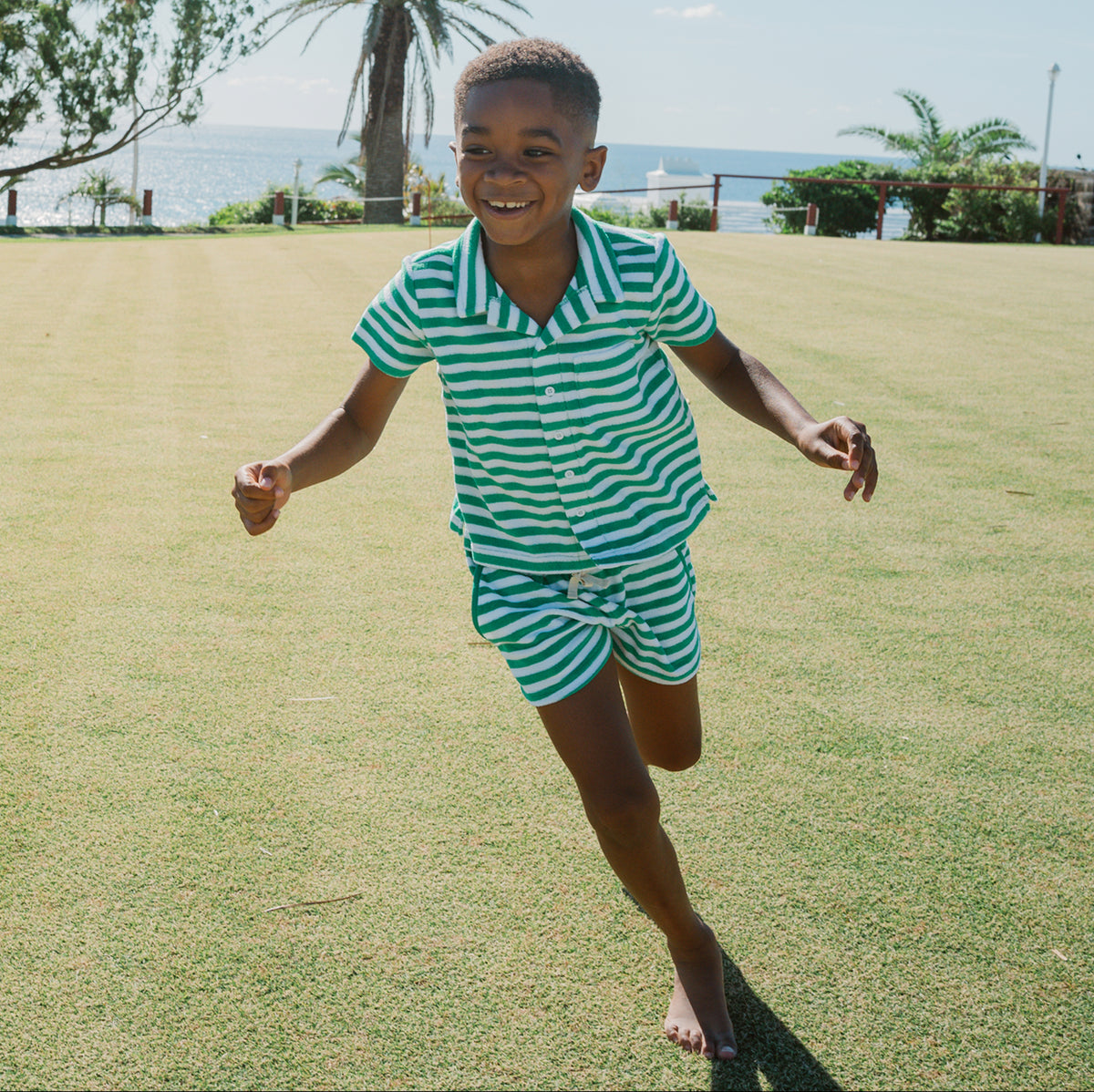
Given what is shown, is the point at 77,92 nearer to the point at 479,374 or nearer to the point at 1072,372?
the point at 1072,372

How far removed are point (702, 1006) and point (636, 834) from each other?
361mm

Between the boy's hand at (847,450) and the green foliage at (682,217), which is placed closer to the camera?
the boy's hand at (847,450)

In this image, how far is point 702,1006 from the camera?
7.75 ft

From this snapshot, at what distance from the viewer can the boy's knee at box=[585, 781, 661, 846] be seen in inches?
90.7

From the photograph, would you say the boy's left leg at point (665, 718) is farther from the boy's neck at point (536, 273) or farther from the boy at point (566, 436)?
the boy's neck at point (536, 273)

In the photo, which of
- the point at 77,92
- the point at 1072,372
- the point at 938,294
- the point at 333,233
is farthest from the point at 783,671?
the point at 77,92

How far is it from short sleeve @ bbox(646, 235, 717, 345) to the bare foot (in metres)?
1.20

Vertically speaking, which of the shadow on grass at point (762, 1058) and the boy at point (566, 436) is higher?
the boy at point (566, 436)

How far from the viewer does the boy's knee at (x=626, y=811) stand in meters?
2.30

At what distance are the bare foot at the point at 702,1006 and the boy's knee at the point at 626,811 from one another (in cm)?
30

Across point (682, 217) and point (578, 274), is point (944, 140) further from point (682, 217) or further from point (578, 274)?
point (578, 274)

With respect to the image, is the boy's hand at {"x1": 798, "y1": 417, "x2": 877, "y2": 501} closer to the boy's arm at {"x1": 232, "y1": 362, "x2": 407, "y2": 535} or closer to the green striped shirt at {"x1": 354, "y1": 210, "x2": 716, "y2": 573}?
the green striped shirt at {"x1": 354, "y1": 210, "x2": 716, "y2": 573}

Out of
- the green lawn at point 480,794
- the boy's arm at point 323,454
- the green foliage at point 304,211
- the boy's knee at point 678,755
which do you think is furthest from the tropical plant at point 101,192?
the boy's knee at point 678,755

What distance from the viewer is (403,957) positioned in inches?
101
